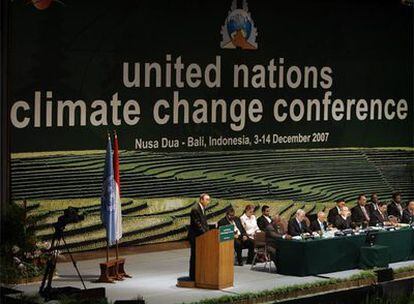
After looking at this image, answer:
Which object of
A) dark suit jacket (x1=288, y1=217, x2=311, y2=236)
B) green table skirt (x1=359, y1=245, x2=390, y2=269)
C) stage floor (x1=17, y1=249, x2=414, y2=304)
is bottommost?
stage floor (x1=17, y1=249, x2=414, y2=304)

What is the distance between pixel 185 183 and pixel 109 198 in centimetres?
315

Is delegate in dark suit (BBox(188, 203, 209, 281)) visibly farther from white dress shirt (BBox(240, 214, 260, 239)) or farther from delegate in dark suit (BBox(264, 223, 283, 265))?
white dress shirt (BBox(240, 214, 260, 239))

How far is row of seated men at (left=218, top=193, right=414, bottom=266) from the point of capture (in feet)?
51.9

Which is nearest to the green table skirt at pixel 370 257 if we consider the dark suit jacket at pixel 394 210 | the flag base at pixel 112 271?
the dark suit jacket at pixel 394 210

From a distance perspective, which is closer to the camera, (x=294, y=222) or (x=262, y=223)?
(x=294, y=222)

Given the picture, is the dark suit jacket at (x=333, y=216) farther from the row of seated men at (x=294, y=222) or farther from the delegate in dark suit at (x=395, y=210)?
the delegate in dark suit at (x=395, y=210)

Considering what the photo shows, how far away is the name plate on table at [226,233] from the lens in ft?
46.7

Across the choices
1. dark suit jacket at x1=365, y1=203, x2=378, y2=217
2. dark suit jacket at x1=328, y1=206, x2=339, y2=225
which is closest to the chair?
dark suit jacket at x1=328, y1=206, x2=339, y2=225

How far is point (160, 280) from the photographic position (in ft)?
49.9

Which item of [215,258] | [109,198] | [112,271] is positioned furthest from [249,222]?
[109,198]

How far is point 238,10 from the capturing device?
18219 mm

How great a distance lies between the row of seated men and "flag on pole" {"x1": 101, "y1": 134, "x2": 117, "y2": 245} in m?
1.47

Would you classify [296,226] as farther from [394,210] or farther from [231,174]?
[394,210]

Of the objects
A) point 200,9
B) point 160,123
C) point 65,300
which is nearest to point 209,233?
point 65,300
